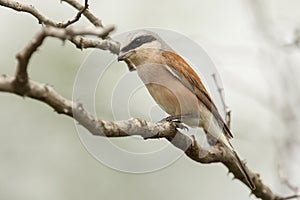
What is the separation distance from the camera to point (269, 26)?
12.9 feet

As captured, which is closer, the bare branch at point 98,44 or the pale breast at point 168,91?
the bare branch at point 98,44

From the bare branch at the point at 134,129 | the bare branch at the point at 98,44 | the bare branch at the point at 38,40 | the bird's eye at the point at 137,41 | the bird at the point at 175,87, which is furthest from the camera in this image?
the bird's eye at the point at 137,41

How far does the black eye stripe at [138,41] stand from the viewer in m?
3.02

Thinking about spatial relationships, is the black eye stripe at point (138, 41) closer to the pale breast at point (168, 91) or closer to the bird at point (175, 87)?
the bird at point (175, 87)

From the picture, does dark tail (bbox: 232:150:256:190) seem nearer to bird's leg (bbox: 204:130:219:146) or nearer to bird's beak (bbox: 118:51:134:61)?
bird's leg (bbox: 204:130:219:146)

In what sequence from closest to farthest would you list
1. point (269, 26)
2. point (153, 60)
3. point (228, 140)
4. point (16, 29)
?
point (228, 140), point (153, 60), point (269, 26), point (16, 29)

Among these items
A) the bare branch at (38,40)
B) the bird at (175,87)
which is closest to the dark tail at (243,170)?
the bird at (175,87)

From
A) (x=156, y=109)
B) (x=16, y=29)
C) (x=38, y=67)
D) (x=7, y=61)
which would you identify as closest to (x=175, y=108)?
(x=156, y=109)

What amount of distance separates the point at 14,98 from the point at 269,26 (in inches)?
109

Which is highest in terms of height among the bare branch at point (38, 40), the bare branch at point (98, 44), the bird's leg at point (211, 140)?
the bare branch at point (38, 40)

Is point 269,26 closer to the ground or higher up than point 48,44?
higher up

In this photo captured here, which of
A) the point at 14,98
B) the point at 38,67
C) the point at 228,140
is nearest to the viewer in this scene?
the point at 228,140

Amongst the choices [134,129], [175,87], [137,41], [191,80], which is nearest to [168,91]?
[175,87]

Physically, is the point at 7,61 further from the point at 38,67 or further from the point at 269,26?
the point at 269,26
